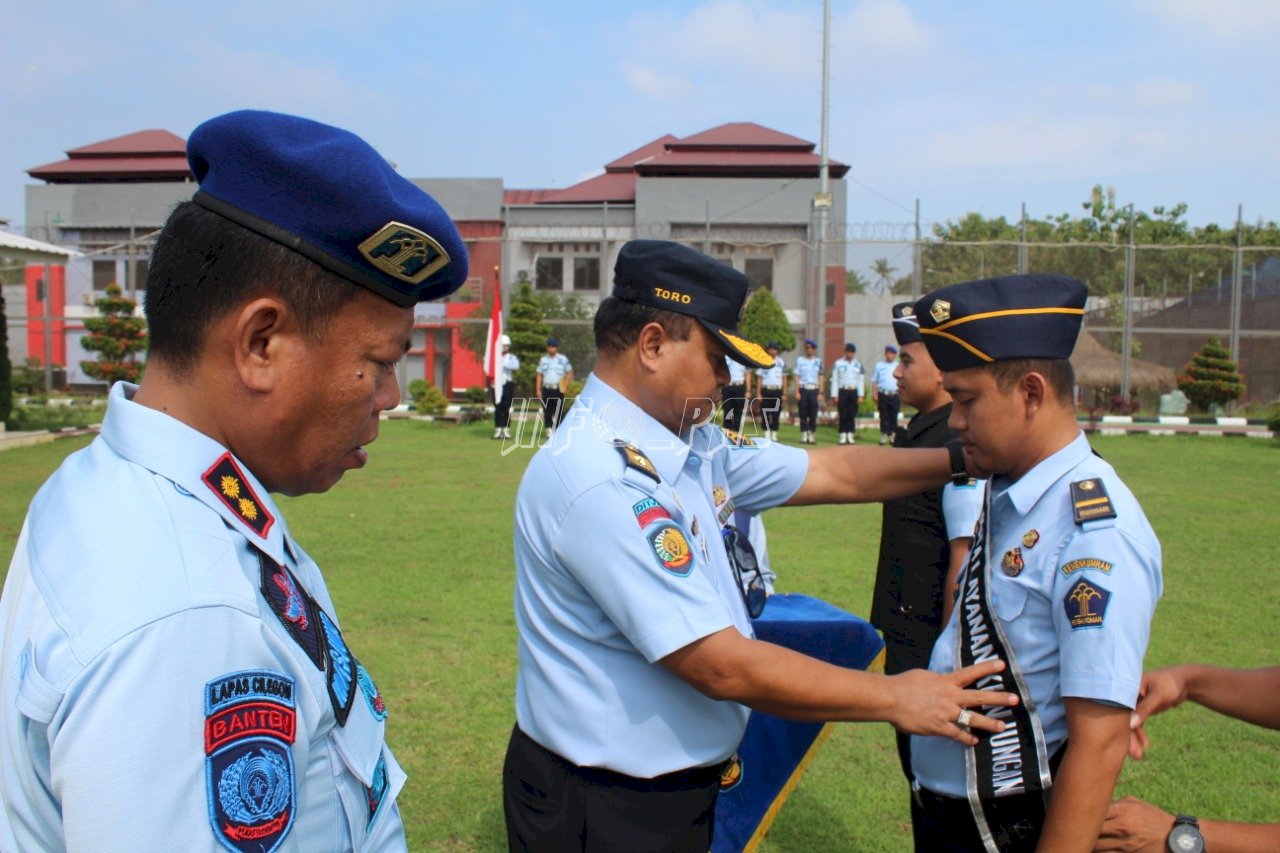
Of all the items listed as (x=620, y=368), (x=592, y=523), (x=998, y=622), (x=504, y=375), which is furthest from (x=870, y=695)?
(x=504, y=375)

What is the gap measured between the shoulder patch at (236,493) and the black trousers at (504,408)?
53.2 feet

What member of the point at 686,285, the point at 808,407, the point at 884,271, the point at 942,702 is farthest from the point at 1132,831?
the point at 884,271

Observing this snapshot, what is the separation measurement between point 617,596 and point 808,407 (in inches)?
638

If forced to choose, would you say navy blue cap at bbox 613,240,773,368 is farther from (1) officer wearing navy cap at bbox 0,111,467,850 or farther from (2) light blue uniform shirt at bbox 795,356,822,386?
(2) light blue uniform shirt at bbox 795,356,822,386

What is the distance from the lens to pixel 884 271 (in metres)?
21.7

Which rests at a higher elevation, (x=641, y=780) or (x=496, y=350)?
(x=496, y=350)

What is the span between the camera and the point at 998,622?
6.50 ft

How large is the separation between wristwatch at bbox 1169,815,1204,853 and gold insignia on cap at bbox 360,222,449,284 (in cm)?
181

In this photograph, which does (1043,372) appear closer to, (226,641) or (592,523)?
(592,523)

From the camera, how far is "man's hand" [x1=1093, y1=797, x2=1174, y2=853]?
188 cm

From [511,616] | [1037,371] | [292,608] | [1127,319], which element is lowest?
[511,616]

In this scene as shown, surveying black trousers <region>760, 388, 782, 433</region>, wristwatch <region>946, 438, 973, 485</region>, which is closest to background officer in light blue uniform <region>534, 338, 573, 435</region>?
black trousers <region>760, 388, 782, 433</region>

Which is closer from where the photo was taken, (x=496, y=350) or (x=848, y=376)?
(x=848, y=376)

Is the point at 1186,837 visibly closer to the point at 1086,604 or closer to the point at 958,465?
the point at 1086,604
